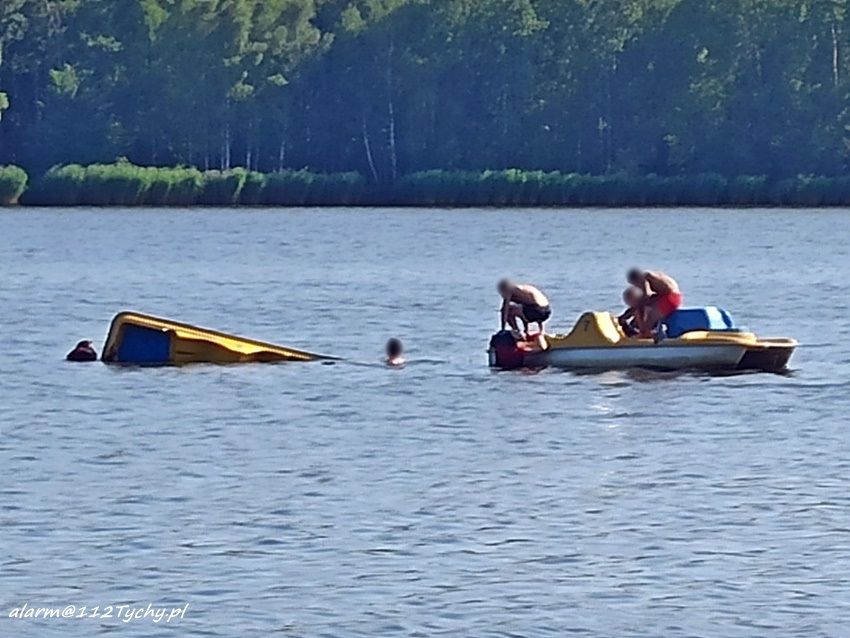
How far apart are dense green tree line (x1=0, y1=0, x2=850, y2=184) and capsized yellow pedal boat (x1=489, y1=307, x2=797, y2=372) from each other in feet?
242

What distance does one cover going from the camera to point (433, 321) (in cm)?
4066

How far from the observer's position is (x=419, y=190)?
325 feet

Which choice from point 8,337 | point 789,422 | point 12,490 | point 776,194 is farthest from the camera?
point 776,194

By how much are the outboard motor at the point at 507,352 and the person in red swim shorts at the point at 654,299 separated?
145cm

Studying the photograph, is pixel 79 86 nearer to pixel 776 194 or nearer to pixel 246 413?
pixel 776 194

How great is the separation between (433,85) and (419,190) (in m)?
9.85

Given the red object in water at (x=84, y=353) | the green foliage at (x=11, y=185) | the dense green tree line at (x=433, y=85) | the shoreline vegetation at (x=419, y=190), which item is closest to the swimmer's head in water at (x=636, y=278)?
the red object in water at (x=84, y=353)

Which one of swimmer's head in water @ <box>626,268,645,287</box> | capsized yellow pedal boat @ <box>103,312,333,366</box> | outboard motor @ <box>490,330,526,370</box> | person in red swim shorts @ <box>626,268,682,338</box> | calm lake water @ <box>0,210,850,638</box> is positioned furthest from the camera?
capsized yellow pedal boat @ <box>103,312,333,366</box>

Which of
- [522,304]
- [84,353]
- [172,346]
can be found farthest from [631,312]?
[84,353]

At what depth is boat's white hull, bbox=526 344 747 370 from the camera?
28906 millimetres

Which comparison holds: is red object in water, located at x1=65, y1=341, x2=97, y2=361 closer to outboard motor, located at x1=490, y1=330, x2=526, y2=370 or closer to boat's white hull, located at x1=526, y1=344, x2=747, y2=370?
outboard motor, located at x1=490, y1=330, x2=526, y2=370

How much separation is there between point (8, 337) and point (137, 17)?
7489 centimetres

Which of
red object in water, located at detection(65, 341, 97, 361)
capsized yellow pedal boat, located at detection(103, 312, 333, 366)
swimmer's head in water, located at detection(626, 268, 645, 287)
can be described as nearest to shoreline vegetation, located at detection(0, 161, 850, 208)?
red object in water, located at detection(65, 341, 97, 361)

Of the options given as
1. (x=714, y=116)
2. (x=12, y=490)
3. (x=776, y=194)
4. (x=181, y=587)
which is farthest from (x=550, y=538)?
(x=714, y=116)
